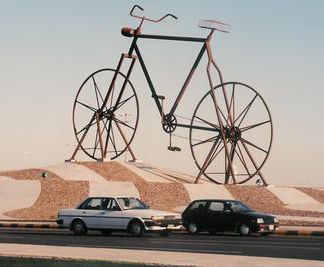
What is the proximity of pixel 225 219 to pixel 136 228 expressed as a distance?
373 cm

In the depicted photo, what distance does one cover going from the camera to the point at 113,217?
29078mm

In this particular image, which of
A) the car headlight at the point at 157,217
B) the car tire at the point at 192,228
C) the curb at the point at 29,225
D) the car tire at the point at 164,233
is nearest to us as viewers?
the car headlight at the point at 157,217

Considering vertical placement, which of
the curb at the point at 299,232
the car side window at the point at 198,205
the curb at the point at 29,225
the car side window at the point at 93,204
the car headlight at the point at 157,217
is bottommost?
the curb at the point at 29,225

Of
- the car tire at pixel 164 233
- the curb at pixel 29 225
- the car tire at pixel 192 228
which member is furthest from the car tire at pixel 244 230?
the curb at pixel 29 225

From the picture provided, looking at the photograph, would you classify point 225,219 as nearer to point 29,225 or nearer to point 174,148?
point 29,225

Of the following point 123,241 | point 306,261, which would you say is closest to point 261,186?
point 123,241

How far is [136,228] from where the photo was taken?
1123 inches

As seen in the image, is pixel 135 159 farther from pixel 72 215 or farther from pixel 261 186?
pixel 72 215

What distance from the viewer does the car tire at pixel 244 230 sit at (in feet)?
97.9

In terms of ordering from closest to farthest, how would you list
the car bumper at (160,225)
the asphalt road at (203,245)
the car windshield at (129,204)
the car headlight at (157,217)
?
1. the asphalt road at (203,245)
2. the car bumper at (160,225)
3. the car headlight at (157,217)
4. the car windshield at (129,204)

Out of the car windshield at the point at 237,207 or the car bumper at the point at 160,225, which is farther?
the car windshield at the point at 237,207

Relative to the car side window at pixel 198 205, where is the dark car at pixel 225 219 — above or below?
below

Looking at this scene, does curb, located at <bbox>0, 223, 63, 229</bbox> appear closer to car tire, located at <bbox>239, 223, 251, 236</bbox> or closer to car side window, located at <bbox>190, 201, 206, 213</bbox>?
car side window, located at <bbox>190, 201, 206, 213</bbox>

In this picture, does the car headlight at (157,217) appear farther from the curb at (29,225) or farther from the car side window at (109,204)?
the curb at (29,225)
